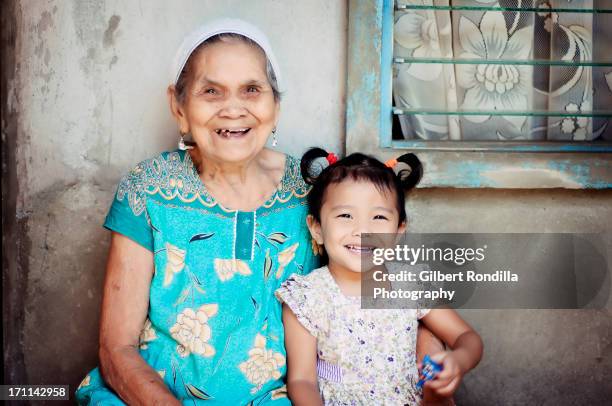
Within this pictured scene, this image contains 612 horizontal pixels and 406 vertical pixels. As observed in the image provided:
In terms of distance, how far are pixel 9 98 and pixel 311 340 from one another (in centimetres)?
156

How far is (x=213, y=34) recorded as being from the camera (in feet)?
6.88

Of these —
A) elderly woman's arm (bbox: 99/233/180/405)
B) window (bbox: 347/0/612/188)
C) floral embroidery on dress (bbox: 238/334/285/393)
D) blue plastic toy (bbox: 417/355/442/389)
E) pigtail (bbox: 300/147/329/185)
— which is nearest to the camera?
blue plastic toy (bbox: 417/355/442/389)

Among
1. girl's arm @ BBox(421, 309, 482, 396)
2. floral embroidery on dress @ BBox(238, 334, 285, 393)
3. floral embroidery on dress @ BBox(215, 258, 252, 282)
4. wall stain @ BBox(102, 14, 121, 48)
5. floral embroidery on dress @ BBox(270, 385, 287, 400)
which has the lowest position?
floral embroidery on dress @ BBox(270, 385, 287, 400)

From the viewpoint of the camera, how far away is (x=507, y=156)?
8.36ft

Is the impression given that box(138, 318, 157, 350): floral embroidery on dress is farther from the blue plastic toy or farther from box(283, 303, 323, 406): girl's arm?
the blue plastic toy

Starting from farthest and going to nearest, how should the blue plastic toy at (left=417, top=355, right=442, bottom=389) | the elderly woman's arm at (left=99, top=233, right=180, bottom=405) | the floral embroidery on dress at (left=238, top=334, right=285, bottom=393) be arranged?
the floral embroidery on dress at (left=238, top=334, right=285, bottom=393)
the elderly woman's arm at (left=99, top=233, right=180, bottom=405)
the blue plastic toy at (left=417, top=355, right=442, bottom=389)

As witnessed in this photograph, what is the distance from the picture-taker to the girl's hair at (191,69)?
211 cm

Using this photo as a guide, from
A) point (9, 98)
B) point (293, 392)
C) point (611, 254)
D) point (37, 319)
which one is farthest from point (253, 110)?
point (611, 254)

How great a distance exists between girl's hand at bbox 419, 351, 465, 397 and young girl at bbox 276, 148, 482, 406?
16 centimetres

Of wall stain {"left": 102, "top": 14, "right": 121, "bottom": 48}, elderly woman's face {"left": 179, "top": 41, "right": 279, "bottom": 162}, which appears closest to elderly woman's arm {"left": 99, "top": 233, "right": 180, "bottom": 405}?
elderly woman's face {"left": 179, "top": 41, "right": 279, "bottom": 162}

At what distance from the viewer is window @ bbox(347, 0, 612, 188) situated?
253 cm

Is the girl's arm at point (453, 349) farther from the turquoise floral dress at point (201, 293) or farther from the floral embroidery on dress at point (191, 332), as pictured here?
the floral embroidery on dress at point (191, 332)

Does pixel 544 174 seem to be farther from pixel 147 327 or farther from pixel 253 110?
pixel 147 327

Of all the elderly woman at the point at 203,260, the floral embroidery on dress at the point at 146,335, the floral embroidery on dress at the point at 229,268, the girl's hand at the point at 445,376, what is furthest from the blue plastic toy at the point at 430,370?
the floral embroidery on dress at the point at 146,335
